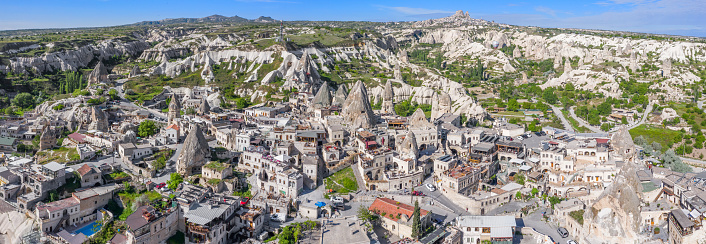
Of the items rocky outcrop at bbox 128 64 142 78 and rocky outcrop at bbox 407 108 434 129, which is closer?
rocky outcrop at bbox 407 108 434 129

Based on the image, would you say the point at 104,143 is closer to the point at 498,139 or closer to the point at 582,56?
the point at 498,139

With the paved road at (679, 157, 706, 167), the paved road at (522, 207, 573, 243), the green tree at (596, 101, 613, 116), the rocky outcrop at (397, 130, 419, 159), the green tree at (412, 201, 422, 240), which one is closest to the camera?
the green tree at (412, 201, 422, 240)

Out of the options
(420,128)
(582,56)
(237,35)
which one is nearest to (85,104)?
(420,128)

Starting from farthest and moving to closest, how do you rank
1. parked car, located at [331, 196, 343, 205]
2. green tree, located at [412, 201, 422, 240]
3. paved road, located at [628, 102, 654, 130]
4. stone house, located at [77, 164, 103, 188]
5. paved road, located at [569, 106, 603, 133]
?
1. paved road, located at [628, 102, 654, 130]
2. paved road, located at [569, 106, 603, 133]
3. stone house, located at [77, 164, 103, 188]
4. parked car, located at [331, 196, 343, 205]
5. green tree, located at [412, 201, 422, 240]

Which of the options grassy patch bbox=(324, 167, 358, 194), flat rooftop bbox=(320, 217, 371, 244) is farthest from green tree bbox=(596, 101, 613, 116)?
flat rooftop bbox=(320, 217, 371, 244)

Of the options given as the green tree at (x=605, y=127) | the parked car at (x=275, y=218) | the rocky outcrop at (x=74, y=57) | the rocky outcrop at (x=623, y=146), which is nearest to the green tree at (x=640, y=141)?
the green tree at (x=605, y=127)

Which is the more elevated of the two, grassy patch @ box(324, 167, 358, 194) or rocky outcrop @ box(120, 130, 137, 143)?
rocky outcrop @ box(120, 130, 137, 143)

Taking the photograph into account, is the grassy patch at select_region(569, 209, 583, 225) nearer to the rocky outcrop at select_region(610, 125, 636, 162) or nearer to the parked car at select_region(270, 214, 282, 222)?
the rocky outcrop at select_region(610, 125, 636, 162)
